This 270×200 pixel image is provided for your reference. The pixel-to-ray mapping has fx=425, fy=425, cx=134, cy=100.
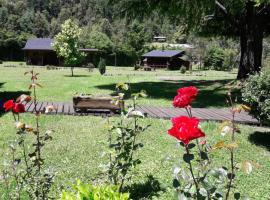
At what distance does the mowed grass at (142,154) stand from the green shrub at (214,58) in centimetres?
6492

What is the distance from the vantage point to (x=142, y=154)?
416 inches

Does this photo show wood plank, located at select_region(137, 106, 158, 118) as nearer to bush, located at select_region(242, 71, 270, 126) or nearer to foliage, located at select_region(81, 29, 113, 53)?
bush, located at select_region(242, 71, 270, 126)

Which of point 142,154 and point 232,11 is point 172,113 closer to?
point 142,154

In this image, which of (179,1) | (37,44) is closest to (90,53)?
(37,44)

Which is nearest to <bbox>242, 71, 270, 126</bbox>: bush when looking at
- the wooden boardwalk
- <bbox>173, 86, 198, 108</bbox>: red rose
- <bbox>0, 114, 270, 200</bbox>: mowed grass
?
<bbox>0, 114, 270, 200</bbox>: mowed grass

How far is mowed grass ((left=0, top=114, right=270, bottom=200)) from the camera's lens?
8242 mm

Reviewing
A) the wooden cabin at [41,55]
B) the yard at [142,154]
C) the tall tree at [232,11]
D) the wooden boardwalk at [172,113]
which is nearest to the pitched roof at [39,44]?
the wooden cabin at [41,55]

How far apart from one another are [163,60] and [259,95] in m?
71.1

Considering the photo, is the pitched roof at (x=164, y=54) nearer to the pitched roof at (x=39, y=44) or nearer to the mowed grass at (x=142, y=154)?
the pitched roof at (x=39, y=44)

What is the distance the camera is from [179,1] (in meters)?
23.0

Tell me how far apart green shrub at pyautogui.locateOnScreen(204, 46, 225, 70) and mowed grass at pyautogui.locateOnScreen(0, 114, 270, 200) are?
213 feet

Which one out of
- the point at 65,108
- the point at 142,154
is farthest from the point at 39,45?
the point at 142,154

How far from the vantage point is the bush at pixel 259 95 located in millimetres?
11688

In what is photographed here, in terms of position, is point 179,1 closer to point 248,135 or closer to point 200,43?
point 248,135
